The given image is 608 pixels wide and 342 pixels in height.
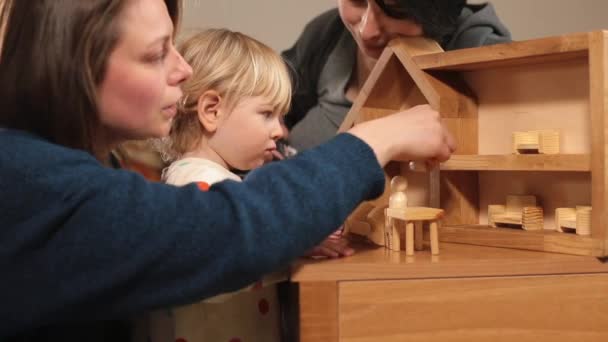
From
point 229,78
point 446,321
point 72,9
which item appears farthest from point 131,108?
point 446,321

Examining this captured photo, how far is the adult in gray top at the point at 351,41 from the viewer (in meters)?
0.90

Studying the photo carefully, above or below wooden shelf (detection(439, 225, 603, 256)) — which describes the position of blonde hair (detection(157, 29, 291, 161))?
above

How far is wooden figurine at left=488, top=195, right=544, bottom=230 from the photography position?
2.56ft

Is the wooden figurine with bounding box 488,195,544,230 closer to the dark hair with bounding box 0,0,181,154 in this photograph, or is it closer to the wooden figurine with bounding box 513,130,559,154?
the wooden figurine with bounding box 513,130,559,154

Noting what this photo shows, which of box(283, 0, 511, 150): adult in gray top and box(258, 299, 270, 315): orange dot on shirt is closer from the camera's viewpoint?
box(258, 299, 270, 315): orange dot on shirt

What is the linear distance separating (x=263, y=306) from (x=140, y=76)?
302 mm

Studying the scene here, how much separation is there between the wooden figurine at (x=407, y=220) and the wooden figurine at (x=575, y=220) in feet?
0.44

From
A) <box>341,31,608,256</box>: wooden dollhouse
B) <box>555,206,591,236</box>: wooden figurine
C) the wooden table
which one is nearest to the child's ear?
<box>341,31,608,256</box>: wooden dollhouse

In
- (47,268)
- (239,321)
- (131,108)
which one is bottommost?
(239,321)

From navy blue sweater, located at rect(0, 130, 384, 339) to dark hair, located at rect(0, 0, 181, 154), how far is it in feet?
0.11

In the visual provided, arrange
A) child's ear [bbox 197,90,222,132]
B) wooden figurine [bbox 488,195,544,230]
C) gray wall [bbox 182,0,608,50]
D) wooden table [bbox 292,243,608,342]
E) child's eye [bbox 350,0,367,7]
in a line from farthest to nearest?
gray wall [bbox 182,0,608,50], child's eye [bbox 350,0,367,7], child's ear [bbox 197,90,222,132], wooden figurine [bbox 488,195,544,230], wooden table [bbox 292,243,608,342]

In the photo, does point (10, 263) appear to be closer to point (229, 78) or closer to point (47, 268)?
point (47, 268)

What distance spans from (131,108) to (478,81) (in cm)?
43

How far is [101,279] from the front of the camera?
56cm
